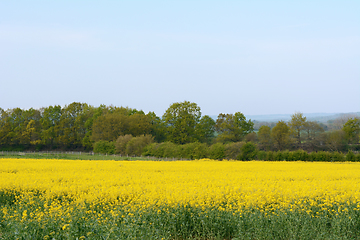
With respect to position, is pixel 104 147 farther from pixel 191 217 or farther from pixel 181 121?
→ pixel 191 217

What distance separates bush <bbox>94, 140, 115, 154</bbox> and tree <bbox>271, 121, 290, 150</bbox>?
2842cm

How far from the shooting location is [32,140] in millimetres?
70562

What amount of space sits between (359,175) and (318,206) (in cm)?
1221

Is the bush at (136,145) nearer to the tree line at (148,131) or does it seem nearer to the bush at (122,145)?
the tree line at (148,131)

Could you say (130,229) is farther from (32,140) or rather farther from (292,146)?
(32,140)

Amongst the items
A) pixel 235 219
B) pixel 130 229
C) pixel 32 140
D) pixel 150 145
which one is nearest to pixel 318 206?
pixel 235 219

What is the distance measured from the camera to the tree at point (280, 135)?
5328 centimetres

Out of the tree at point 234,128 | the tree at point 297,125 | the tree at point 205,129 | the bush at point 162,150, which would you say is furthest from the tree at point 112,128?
the tree at point 297,125

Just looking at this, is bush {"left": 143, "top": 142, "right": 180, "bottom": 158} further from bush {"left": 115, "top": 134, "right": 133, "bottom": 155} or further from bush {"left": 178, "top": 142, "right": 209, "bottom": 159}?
bush {"left": 115, "top": 134, "right": 133, "bottom": 155}

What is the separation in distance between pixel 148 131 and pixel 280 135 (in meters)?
26.7

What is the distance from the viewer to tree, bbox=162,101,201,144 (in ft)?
200

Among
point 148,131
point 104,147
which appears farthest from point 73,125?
point 148,131

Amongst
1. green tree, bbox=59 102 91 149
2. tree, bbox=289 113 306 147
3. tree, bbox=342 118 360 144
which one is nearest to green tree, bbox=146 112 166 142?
green tree, bbox=59 102 91 149

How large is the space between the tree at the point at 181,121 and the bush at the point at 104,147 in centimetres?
1099
